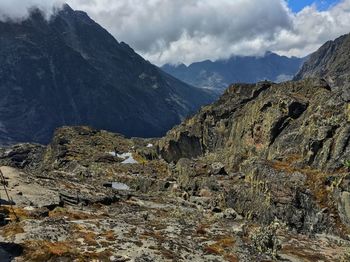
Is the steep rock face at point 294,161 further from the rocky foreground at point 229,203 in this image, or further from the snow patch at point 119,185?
the snow patch at point 119,185

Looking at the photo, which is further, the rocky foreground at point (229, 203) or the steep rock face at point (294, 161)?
the steep rock face at point (294, 161)

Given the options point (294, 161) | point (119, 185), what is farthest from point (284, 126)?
point (119, 185)

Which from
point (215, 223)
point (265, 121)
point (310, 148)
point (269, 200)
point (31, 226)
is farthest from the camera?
point (265, 121)

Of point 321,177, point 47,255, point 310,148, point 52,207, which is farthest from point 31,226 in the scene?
point 310,148

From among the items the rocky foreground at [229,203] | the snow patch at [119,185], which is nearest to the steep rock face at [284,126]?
the rocky foreground at [229,203]

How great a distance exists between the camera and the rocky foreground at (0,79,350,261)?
48719 mm

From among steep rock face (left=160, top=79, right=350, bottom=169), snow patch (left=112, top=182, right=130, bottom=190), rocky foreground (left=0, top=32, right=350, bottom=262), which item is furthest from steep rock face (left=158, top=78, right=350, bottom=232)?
snow patch (left=112, top=182, right=130, bottom=190)

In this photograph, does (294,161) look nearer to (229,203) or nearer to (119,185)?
(229,203)

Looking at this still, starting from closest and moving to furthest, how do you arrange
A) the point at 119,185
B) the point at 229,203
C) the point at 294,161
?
the point at 229,203 → the point at 294,161 → the point at 119,185

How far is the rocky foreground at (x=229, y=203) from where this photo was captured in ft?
160

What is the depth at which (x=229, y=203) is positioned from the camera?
99.2 m

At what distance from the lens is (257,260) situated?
50875 mm

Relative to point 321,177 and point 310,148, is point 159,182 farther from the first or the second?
point 321,177

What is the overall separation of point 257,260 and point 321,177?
42.5 m
